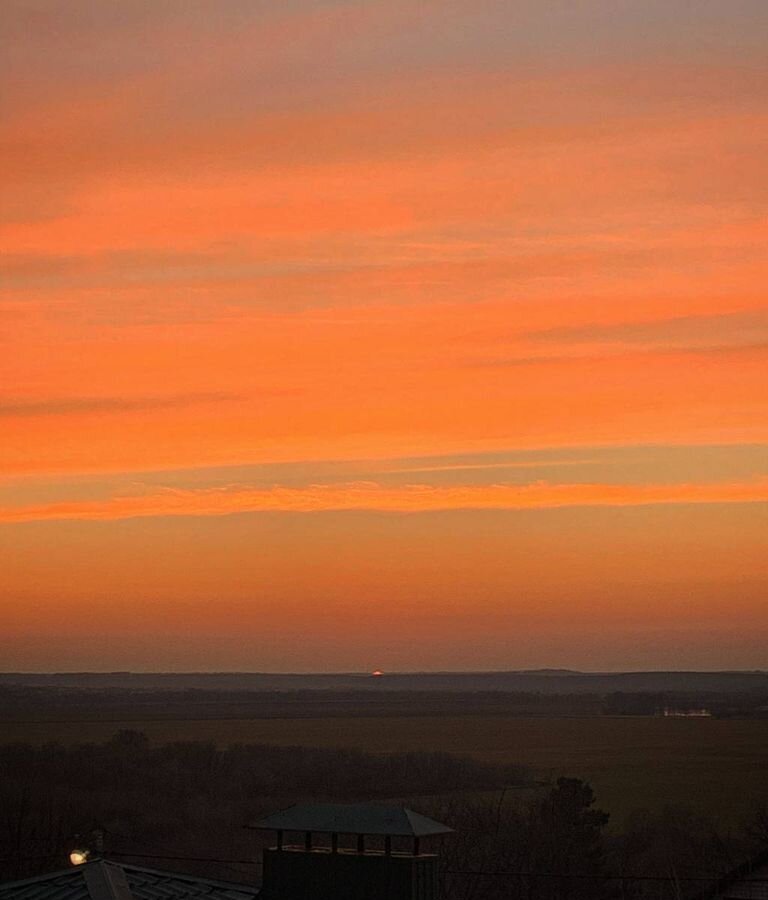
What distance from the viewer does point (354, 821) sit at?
20.4 meters

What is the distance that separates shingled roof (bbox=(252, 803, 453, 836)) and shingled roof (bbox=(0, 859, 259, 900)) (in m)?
0.95

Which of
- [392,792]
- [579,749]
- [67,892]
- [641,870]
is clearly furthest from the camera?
[579,749]

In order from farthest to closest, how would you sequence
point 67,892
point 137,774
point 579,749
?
point 579,749 → point 137,774 → point 67,892

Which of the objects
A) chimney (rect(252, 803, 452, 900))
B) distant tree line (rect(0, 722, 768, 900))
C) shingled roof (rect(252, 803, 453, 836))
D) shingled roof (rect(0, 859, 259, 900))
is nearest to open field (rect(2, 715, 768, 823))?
distant tree line (rect(0, 722, 768, 900))

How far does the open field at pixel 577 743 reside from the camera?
108 metres

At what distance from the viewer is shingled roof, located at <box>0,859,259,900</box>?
1886 cm

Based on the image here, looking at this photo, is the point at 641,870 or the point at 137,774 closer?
the point at 641,870

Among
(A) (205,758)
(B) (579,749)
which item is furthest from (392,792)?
(B) (579,749)

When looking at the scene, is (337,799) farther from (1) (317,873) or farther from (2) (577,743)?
(2) (577,743)

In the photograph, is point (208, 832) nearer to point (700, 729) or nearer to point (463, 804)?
point (463, 804)

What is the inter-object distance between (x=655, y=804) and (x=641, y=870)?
31629 mm

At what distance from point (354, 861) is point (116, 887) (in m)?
3.03

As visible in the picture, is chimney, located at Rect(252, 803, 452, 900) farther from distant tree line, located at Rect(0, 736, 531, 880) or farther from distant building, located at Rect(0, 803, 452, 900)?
distant tree line, located at Rect(0, 736, 531, 880)

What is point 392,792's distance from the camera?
93562 millimetres
